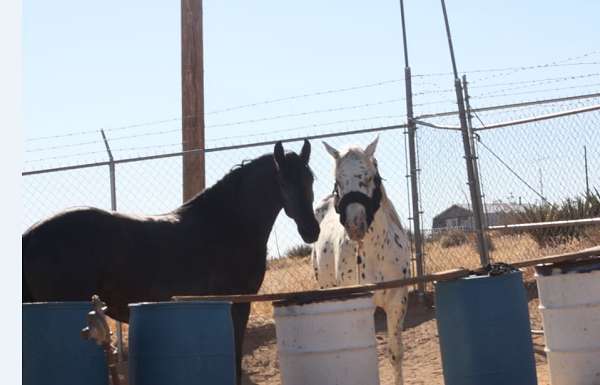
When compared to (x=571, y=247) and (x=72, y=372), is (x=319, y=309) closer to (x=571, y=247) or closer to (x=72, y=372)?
(x=72, y=372)

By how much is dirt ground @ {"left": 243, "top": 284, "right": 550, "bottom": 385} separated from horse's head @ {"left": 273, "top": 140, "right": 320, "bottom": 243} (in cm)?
226

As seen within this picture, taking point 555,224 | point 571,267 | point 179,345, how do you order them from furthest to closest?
1. point 555,224
2. point 571,267
3. point 179,345

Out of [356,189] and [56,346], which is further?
[356,189]

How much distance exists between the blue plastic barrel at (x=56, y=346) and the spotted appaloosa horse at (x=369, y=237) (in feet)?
8.18

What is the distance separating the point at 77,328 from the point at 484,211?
5831 millimetres

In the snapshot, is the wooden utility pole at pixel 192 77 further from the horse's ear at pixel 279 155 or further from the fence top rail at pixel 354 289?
the fence top rail at pixel 354 289

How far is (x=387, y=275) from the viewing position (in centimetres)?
679

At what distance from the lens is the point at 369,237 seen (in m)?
6.71

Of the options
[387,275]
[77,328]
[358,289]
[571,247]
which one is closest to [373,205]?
[387,275]

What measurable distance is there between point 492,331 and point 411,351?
4.18 m

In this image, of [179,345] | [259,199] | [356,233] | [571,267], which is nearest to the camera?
[179,345]

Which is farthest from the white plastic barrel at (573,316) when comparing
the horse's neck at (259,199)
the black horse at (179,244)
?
the horse's neck at (259,199)

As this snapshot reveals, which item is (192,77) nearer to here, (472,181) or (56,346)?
(472,181)

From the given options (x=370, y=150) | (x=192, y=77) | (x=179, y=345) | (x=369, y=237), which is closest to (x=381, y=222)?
(x=369, y=237)
